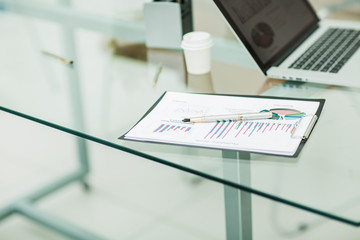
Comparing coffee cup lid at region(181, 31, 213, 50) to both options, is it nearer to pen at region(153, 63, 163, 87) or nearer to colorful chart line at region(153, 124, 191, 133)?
pen at region(153, 63, 163, 87)

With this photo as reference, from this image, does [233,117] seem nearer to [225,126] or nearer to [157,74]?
[225,126]

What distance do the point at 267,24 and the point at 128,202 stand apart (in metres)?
1.01

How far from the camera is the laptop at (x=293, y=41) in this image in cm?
108

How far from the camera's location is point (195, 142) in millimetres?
844

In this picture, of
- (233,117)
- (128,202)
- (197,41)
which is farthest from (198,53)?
(128,202)

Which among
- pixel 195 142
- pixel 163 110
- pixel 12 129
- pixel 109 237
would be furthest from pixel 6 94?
pixel 12 129

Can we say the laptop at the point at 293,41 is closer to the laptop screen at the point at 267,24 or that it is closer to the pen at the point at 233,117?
the laptop screen at the point at 267,24

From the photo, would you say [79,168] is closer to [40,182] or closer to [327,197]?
[40,182]

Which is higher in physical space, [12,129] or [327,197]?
A: [327,197]

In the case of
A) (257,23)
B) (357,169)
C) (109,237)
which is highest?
(257,23)

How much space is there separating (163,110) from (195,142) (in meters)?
0.15

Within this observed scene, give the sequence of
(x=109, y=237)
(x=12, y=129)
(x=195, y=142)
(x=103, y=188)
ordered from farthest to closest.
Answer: (x=12, y=129), (x=103, y=188), (x=109, y=237), (x=195, y=142)

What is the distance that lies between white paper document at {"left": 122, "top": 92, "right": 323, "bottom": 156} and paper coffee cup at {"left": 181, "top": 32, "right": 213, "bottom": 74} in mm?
149

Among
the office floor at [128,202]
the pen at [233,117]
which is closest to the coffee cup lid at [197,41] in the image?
the pen at [233,117]
